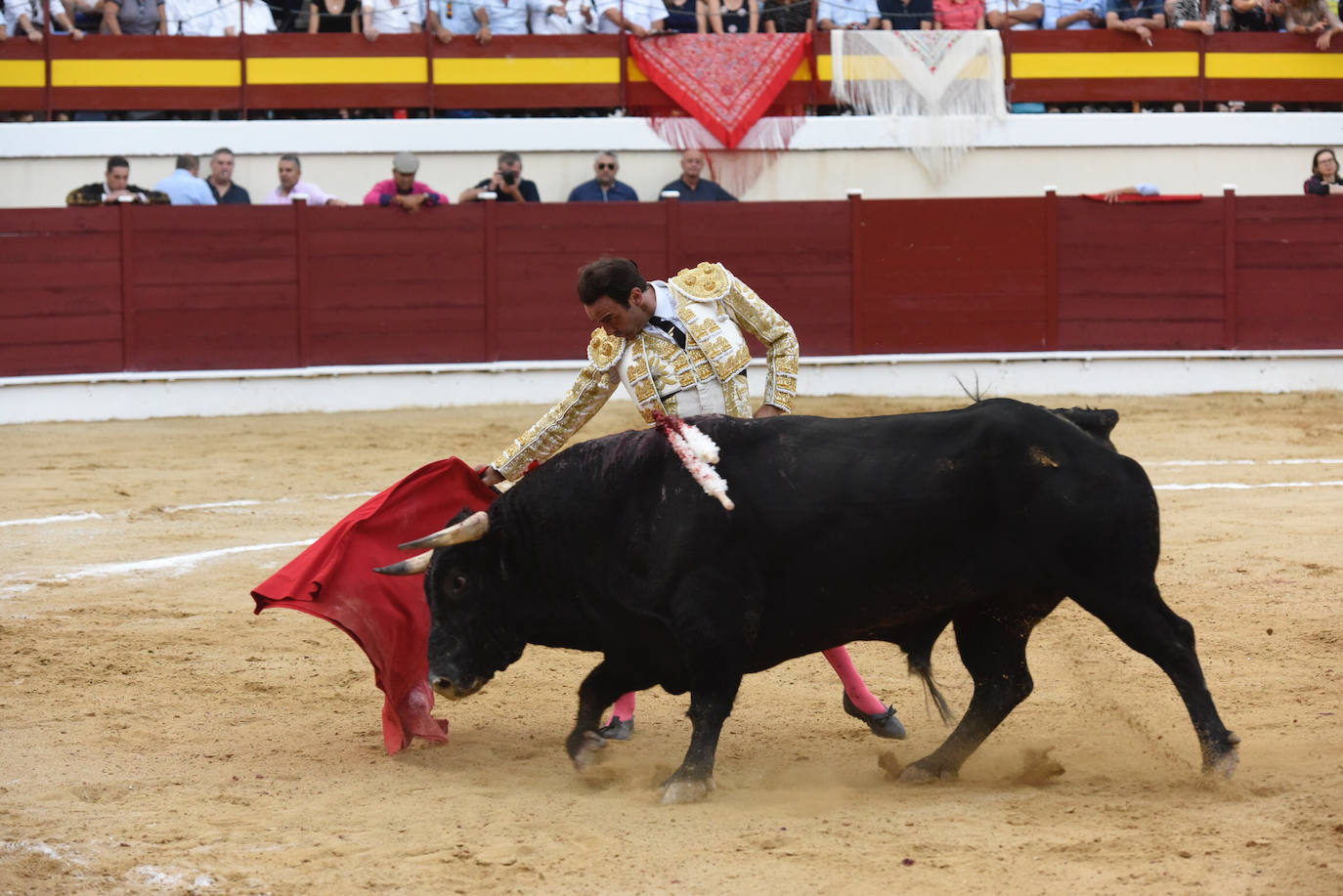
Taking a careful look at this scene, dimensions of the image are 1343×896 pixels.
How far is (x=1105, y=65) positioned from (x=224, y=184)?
20.4 feet

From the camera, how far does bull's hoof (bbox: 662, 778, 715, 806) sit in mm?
3291

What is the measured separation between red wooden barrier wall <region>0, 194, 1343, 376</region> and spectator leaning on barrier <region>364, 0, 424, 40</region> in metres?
1.75

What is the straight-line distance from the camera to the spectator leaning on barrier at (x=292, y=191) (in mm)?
10219

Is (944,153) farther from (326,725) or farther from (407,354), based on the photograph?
(326,725)

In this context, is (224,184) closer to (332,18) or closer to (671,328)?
(332,18)

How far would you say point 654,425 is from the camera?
349 centimetres

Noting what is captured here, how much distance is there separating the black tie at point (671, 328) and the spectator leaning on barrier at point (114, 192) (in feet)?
23.6

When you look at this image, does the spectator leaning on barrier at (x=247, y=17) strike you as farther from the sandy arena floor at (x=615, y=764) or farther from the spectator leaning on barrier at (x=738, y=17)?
the sandy arena floor at (x=615, y=764)

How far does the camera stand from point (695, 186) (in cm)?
1083

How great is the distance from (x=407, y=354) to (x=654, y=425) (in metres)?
7.26

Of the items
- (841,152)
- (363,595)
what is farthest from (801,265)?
(363,595)

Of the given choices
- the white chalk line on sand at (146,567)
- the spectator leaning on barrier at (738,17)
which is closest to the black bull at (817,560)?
the white chalk line on sand at (146,567)

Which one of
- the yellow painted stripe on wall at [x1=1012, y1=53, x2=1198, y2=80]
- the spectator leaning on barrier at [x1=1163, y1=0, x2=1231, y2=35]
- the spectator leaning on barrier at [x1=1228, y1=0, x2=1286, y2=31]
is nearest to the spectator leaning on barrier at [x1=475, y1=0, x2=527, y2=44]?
the yellow painted stripe on wall at [x1=1012, y1=53, x2=1198, y2=80]

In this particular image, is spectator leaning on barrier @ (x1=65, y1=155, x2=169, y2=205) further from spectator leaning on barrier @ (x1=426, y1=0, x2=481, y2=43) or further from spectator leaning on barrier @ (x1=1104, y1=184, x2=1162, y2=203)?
spectator leaning on barrier @ (x1=1104, y1=184, x2=1162, y2=203)
